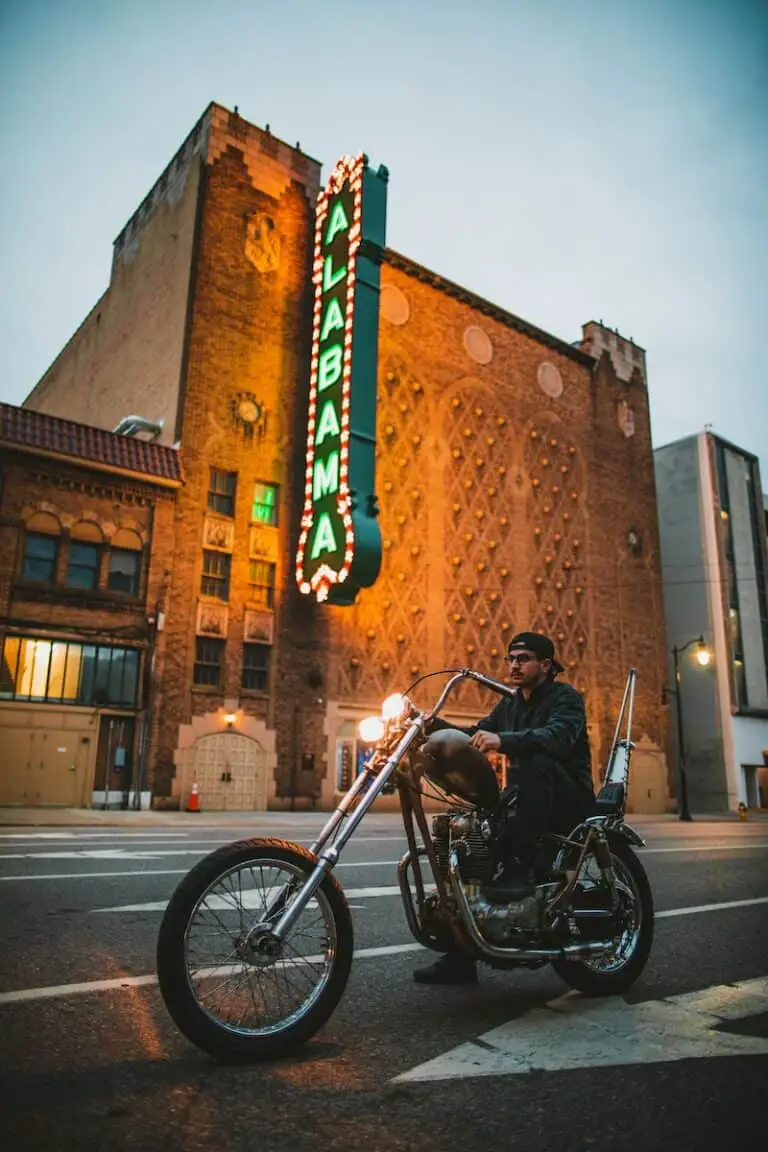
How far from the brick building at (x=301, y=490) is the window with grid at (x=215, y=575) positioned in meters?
0.05

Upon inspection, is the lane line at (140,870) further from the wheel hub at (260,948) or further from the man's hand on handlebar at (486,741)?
the man's hand on handlebar at (486,741)

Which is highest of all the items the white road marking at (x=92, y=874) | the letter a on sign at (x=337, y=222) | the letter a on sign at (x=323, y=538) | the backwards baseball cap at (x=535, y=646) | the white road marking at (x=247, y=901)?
the letter a on sign at (x=337, y=222)

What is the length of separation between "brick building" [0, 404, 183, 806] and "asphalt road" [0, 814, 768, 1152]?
19.0 meters

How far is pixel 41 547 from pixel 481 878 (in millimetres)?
22498

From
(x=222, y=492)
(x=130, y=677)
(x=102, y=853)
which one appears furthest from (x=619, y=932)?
(x=222, y=492)

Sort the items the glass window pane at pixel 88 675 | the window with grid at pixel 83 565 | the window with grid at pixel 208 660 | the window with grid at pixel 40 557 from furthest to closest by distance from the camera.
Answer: the window with grid at pixel 208 660 < the window with grid at pixel 83 565 < the glass window pane at pixel 88 675 < the window with grid at pixel 40 557

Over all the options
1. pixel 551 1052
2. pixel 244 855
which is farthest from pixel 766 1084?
pixel 244 855

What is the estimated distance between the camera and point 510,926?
3559 millimetres

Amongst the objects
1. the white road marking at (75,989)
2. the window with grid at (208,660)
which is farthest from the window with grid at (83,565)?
the white road marking at (75,989)

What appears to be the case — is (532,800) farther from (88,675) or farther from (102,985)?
(88,675)

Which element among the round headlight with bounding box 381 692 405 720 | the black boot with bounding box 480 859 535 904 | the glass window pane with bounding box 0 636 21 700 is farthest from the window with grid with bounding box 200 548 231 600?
the black boot with bounding box 480 859 535 904

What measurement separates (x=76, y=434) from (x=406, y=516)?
1219cm

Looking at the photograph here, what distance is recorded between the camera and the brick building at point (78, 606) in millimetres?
22391

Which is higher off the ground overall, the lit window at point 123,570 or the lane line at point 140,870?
the lit window at point 123,570
